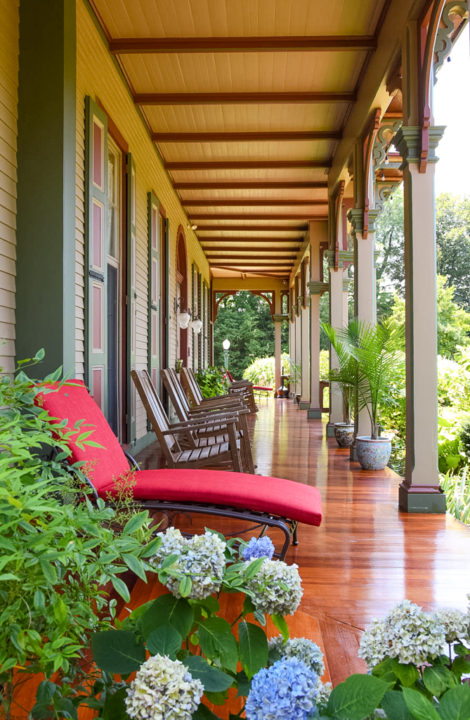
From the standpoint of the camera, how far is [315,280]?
459 inches

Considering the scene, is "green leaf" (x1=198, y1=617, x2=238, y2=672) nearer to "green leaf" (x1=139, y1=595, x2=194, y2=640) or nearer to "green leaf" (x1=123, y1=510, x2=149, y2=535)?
"green leaf" (x1=139, y1=595, x2=194, y2=640)

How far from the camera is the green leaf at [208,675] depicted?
94 centimetres

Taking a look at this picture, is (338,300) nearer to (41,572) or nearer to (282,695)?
(41,572)

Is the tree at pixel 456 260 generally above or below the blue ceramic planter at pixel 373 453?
above

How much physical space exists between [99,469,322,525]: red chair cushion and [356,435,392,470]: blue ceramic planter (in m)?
3.10

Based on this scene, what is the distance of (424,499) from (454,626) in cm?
376

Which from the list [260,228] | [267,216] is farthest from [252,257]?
[267,216]

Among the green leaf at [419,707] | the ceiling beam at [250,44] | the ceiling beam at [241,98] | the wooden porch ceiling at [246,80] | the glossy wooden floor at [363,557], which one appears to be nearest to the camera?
the green leaf at [419,707]

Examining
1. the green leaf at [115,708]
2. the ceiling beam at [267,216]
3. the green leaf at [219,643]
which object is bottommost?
the green leaf at [115,708]

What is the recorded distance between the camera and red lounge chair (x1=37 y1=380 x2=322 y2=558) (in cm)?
A: 292

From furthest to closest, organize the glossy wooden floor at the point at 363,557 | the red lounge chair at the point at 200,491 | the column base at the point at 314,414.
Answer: the column base at the point at 314,414
the red lounge chair at the point at 200,491
the glossy wooden floor at the point at 363,557

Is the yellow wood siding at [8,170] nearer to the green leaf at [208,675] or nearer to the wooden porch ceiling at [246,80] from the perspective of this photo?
the wooden porch ceiling at [246,80]

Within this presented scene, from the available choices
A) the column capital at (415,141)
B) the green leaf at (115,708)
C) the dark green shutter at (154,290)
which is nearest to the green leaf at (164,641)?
the green leaf at (115,708)

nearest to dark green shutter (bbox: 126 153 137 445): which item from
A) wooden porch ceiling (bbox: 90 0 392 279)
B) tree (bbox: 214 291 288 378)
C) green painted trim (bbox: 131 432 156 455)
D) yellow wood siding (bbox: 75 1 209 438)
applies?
green painted trim (bbox: 131 432 156 455)
